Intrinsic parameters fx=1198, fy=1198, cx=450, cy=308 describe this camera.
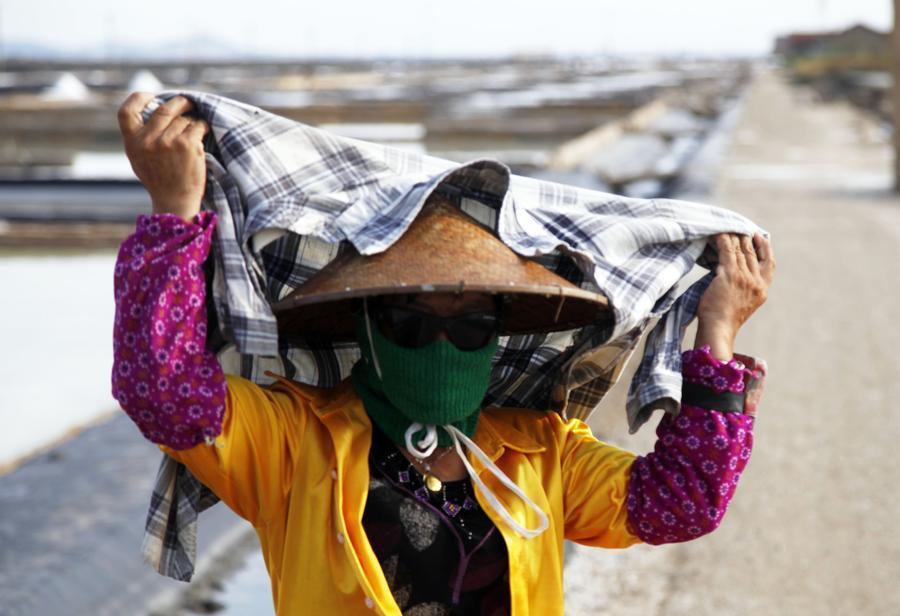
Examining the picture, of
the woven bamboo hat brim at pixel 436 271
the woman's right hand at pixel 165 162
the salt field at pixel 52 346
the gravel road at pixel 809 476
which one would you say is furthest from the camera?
the salt field at pixel 52 346

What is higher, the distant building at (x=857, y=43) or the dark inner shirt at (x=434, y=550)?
the dark inner shirt at (x=434, y=550)

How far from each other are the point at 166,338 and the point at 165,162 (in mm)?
293

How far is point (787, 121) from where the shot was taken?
93.7ft

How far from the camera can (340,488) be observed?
1.89m

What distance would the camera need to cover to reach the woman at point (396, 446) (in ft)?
5.99

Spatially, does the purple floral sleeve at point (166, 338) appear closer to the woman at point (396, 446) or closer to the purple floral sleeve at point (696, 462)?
the woman at point (396, 446)

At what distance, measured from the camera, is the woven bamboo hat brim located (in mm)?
1783

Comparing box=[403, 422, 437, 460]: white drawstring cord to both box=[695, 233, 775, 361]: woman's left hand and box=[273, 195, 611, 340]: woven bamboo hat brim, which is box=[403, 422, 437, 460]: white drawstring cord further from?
box=[695, 233, 775, 361]: woman's left hand

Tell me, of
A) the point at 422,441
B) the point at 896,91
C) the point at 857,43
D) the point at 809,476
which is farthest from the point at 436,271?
the point at 857,43

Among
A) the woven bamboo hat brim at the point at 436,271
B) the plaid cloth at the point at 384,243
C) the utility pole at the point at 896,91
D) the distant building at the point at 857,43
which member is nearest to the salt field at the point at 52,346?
the plaid cloth at the point at 384,243

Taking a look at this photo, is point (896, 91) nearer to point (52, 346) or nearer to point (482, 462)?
point (52, 346)

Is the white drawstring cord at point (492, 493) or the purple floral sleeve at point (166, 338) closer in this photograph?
the purple floral sleeve at point (166, 338)

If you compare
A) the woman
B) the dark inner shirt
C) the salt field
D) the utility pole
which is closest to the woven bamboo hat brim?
the woman

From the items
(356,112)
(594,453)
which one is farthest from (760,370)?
(356,112)
